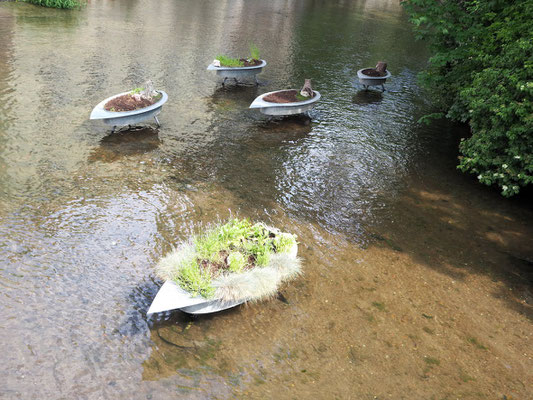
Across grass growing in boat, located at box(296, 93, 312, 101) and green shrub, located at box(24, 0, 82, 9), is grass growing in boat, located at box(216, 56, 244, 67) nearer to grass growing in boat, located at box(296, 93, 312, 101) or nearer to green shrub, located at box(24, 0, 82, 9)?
grass growing in boat, located at box(296, 93, 312, 101)

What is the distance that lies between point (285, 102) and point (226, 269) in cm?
944

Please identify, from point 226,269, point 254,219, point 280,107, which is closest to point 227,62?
point 280,107

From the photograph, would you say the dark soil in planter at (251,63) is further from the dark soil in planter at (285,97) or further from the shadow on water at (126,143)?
the shadow on water at (126,143)

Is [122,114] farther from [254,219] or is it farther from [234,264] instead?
[234,264]

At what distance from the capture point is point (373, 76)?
19438mm

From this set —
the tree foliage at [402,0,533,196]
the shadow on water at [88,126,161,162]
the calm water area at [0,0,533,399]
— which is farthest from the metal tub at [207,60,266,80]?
the tree foliage at [402,0,533,196]

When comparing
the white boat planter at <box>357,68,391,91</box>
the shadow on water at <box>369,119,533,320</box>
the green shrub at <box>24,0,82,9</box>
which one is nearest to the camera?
the shadow on water at <box>369,119,533,320</box>

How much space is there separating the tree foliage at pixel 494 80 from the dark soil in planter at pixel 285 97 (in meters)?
4.61

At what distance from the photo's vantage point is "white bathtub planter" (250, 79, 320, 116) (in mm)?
14914

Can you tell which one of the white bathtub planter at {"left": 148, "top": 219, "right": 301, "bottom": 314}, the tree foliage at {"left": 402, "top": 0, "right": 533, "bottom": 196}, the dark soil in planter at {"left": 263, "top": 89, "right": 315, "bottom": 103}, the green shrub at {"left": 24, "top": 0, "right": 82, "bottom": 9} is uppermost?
the tree foliage at {"left": 402, "top": 0, "right": 533, "bottom": 196}

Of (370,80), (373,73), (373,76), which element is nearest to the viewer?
(370,80)

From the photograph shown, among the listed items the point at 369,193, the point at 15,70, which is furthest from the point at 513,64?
the point at 15,70

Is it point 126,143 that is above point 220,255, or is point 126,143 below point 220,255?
below

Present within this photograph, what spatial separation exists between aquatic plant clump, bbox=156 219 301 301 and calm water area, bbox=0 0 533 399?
720 mm
